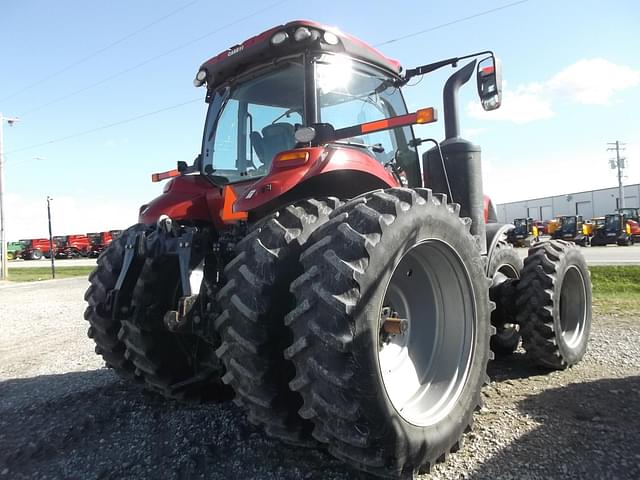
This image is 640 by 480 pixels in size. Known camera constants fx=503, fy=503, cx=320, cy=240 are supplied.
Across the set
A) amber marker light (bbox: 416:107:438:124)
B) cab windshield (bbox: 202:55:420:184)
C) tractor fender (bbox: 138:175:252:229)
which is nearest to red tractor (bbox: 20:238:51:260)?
tractor fender (bbox: 138:175:252:229)

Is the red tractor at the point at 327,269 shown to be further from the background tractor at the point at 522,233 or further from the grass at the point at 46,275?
the background tractor at the point at 522,233

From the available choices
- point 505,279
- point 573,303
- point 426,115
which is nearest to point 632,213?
point 573,303

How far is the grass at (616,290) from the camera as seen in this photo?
7616mm

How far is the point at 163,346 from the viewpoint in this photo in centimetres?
355

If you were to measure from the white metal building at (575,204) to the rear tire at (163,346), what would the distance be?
156 feet

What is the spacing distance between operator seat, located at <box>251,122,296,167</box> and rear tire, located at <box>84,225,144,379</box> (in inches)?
42.2

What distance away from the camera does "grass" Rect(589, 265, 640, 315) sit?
7.62 meters

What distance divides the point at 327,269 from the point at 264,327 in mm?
454

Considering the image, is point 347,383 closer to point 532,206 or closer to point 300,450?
point 300,450

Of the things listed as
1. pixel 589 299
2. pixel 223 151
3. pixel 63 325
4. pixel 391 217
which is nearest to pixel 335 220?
pixel 391 217

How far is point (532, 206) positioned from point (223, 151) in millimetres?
62934

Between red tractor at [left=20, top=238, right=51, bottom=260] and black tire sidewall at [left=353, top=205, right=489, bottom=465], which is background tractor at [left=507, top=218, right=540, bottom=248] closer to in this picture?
black tire sidewall at [left=353, top=205, right=489, bottom=465]

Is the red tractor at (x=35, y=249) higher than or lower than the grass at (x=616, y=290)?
higher

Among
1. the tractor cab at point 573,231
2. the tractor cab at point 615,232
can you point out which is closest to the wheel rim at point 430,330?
the tractor cab at point 615,232
